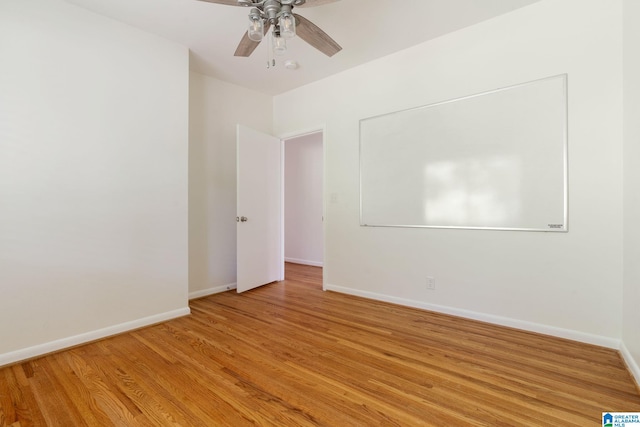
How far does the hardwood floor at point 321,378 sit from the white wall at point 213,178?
1.05 metres

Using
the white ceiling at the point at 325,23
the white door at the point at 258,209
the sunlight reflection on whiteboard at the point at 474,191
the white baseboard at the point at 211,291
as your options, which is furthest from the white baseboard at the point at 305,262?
the white ceiling at the point at 325,23

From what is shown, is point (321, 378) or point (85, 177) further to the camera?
point (85, 177)

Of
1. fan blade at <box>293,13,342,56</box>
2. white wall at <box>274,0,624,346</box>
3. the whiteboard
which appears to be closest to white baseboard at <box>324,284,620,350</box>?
white wall at <box>274,0,624,346</box>

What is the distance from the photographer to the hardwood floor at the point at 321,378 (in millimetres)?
1524

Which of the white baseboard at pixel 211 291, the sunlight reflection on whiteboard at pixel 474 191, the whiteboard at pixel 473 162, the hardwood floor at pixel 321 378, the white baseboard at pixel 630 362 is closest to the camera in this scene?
the hardwood floor at pixel 321 378

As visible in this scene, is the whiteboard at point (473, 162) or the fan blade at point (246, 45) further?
the whiteboard at point (473, 162)

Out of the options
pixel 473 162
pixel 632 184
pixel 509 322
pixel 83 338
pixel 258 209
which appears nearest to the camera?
pixel 632 184

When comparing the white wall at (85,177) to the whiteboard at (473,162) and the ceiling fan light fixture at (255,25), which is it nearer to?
the ceiling fan light fixture at (255,25)

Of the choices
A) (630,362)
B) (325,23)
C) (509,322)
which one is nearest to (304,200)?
(325,23)

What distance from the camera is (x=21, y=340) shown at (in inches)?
84.5

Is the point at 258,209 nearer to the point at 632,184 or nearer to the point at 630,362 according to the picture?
the point at 632,184

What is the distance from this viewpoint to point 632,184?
1.92m

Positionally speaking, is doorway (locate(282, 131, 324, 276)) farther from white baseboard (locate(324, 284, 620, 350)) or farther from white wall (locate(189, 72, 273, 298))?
white baseboard (locate(324, 284, 620, 350))

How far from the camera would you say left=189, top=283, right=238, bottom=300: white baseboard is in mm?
3566
